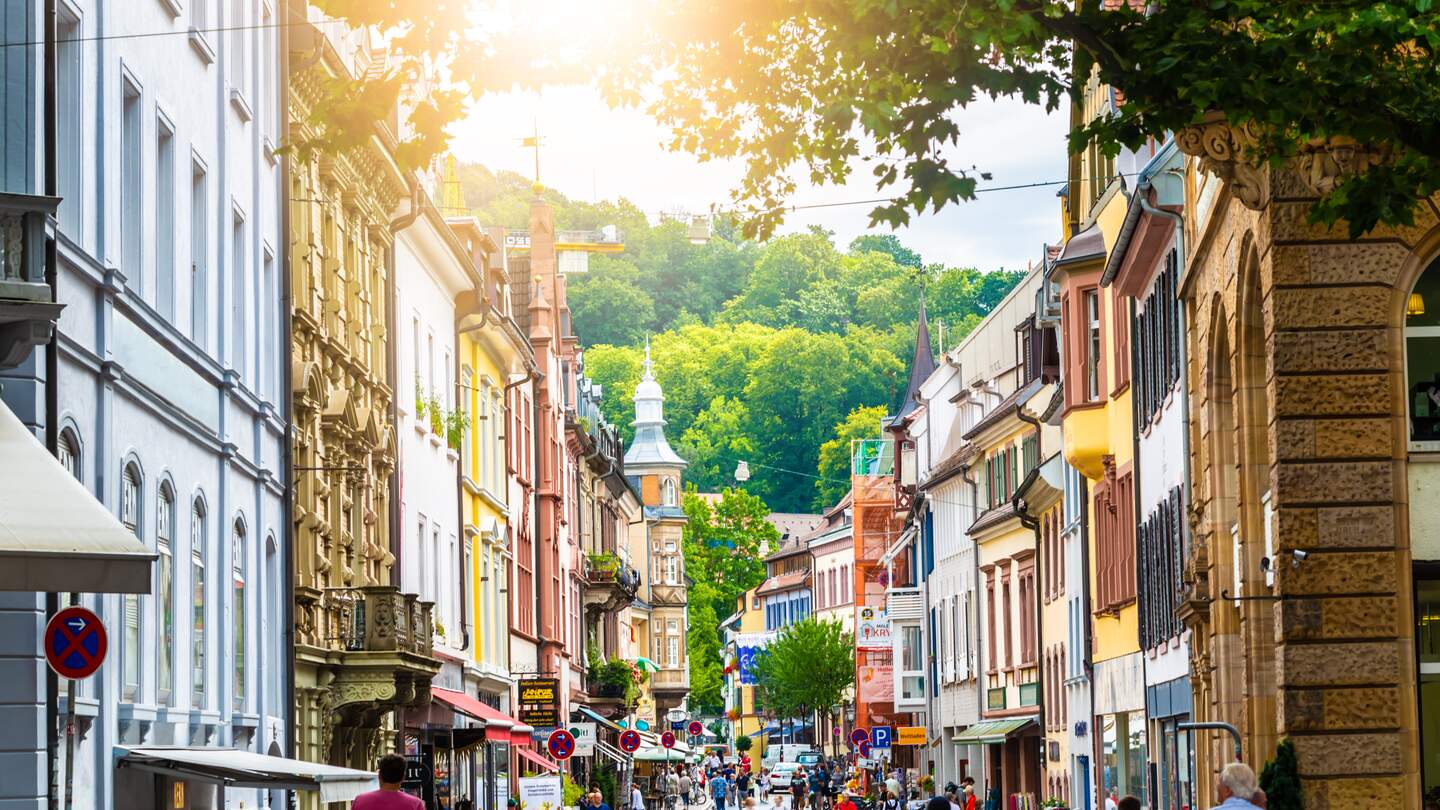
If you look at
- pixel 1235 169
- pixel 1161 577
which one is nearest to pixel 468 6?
pixel 1235 169

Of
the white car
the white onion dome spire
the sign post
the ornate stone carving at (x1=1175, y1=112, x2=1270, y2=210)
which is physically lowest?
the white car

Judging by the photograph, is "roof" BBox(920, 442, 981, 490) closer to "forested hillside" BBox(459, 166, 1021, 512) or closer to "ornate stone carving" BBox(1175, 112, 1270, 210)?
"ornate stone carving" BBox(1175, 112, 1270, 210)

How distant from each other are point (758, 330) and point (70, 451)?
118250 mm

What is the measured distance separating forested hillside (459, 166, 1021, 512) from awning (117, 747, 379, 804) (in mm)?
99232

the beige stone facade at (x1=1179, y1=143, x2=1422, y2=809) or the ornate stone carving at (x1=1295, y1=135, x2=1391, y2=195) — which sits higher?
the ornate stone carving at (x1=1295, y1=135, x2=1391, y2=195)

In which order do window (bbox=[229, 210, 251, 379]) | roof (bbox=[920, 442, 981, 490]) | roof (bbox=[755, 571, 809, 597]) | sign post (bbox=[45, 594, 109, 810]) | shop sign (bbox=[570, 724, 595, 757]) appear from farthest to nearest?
roof (bbox=[755, 571, 809, 597]), roof (bbox=[920, 442, 981, 490]), shop sign (bbox=[570, 724, 595, 757]), window (bbox=[229, 210, 251, 379]), sign post (bbox=[45, 594, 109, 810])

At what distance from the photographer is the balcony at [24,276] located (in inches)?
524

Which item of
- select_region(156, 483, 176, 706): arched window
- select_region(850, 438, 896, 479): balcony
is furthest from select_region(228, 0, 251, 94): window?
select_region(850, 438, 896, 479): balcony

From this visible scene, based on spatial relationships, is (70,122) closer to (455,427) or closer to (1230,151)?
(1230,151)

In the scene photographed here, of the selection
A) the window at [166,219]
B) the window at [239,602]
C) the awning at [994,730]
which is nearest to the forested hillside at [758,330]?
the awning at [994,730]

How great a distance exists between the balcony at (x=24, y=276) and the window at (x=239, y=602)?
395 inches

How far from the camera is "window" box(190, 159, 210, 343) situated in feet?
71.9

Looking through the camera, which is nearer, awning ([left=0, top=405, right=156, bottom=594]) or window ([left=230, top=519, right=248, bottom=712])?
awning ([left=0, top=405, right=156, bottom=594])

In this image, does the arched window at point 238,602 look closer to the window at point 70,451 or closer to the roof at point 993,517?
the window at point 70,451
